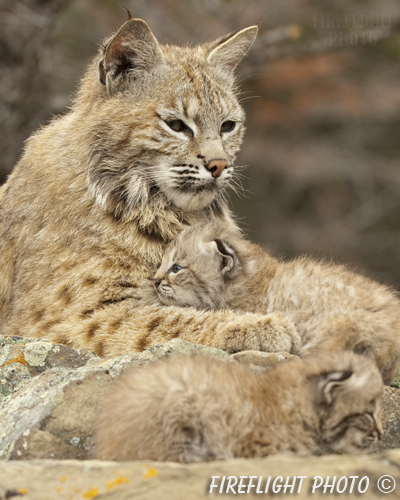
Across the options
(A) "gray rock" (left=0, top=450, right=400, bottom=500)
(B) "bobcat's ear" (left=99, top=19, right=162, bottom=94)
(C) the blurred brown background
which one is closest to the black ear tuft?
(B) "bobcat's ear" (left=99, top=19, right=162, bottom=94)

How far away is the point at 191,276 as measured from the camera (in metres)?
4.79

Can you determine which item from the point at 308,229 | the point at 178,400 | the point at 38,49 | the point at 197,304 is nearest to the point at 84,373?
the point at 178,400

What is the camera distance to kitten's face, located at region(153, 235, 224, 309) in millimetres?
4738

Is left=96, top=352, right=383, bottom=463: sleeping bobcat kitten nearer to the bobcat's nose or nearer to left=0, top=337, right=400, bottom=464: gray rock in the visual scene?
left=0, top=337, right=400, bottom=464: gray rock

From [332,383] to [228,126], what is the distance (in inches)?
117

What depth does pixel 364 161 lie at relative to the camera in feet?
44.9

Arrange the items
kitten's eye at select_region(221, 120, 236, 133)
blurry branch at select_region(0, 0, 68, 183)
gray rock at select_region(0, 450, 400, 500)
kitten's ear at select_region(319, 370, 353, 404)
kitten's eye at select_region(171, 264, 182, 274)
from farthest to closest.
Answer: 1. blurry branch at select_region(0, 0, 68, 183)
2. kitten's eye at select_region(221, 120, 236, 133)
3. kitten's eye at select_region(171, 264, 182, 274)
4. kitten's ear at select_region(319, 370, 353, 404)
5. gray rock at select_region(0, 450, 400, 500)

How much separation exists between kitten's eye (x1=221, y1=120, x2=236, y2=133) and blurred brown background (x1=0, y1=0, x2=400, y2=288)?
565cm

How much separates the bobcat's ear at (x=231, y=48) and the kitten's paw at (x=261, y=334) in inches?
94.0

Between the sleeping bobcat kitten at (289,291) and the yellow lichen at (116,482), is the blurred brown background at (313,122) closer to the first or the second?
the sleeping bobcat kitten at (289,291)

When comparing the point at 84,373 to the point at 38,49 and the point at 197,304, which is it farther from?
the point at 38,49

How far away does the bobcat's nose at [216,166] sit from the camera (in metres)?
4.83

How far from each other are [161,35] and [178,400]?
8.24m

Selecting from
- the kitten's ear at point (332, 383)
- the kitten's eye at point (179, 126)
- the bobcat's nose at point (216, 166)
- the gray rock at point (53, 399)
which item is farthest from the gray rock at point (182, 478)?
the kitten's eye at point (179, 126)
